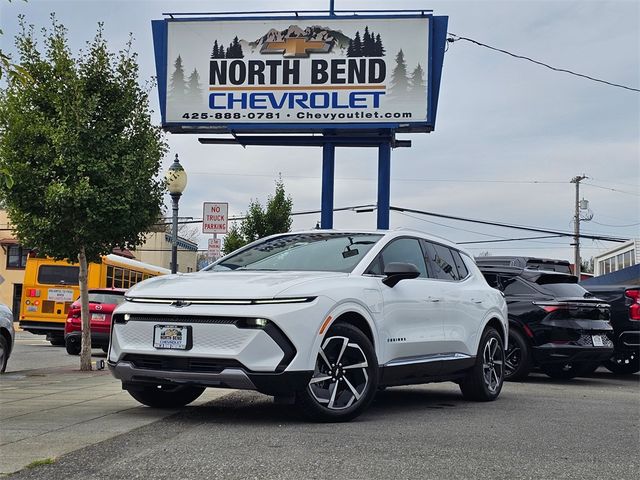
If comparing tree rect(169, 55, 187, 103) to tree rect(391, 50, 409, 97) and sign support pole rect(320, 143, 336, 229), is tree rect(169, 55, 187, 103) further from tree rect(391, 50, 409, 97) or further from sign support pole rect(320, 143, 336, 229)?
tree rect(391, 50, 409, 97)

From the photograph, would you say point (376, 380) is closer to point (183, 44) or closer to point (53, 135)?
point (53, 135)

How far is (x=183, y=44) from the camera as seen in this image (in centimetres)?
2070

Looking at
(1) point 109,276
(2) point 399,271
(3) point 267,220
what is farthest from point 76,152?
(3) point 267,220

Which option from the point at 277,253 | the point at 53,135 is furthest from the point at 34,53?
the point at 277,253

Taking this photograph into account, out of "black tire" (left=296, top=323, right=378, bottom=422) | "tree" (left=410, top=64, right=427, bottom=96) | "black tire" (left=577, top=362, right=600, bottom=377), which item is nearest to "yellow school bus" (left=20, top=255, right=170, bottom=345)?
"tree" (left=410, top=64, right=427, bottom=96)

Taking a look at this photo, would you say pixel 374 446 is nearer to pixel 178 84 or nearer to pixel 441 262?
pixel 441 262

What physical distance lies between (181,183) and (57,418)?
10.5 m

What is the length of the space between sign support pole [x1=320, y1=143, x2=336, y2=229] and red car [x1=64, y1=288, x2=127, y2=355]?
5.19 m

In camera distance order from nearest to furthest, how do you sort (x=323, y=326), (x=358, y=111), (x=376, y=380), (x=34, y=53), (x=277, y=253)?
(x=323, y=326)
(x=376, y=380)
(x=277, y=253)
(x=34, y=53)
(x=358, y=111)

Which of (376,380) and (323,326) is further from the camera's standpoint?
(376,380)

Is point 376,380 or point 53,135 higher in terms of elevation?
point 53,135

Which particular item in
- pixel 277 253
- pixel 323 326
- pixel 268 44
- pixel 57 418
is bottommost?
pixel 57 418

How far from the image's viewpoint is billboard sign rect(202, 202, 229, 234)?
17.9m

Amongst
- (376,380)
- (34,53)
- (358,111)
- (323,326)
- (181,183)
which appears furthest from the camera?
(358,111)
